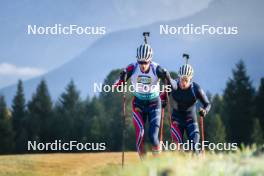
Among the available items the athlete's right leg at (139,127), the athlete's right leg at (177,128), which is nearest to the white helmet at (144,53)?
the athlete's right leg at (139,127)

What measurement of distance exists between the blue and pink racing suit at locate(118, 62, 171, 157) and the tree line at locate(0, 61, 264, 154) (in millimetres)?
12865

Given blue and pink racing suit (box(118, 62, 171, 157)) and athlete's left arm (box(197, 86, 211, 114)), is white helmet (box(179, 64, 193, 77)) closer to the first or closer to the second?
athlete's left arm (box(197, 86, 211, 114))

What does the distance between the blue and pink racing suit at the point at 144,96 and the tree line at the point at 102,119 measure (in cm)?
1286

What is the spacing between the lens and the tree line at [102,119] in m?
25.3

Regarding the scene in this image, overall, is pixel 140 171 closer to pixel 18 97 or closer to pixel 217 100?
pixel 217 100

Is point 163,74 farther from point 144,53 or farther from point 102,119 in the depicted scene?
point 102,119

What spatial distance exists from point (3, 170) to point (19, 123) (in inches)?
696

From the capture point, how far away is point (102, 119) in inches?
1066

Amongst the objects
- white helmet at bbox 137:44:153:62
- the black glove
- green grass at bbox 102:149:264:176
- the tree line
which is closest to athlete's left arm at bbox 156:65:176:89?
white helmet at bbox 137:44:153:62

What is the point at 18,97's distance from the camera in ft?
111

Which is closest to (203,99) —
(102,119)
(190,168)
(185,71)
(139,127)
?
(185,71)

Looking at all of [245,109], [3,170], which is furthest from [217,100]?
[3,170]

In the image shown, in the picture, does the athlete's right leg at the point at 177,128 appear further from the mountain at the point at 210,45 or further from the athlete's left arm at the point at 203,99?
the mountain at the point at 210,45

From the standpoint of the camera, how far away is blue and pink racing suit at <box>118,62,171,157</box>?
9.89 meters
